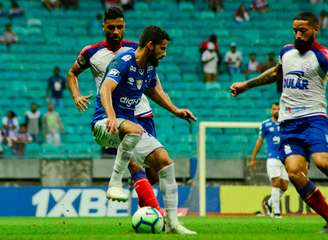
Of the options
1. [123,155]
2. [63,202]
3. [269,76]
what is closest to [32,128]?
[63,202]

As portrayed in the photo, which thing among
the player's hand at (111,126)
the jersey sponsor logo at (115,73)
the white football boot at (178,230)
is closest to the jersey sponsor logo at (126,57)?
the jersey sponsor logo at (115,73)

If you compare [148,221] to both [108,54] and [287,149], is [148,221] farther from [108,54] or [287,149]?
[108,54]

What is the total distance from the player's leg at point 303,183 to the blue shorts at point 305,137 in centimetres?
10

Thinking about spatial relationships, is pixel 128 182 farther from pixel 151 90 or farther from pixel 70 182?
pixel 151 90

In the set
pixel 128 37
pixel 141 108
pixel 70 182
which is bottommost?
pixel 70 182

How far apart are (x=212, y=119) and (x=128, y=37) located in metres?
4.09

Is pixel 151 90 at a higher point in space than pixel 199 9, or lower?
lower

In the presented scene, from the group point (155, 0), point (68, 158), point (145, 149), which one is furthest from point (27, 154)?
point (145, 149)

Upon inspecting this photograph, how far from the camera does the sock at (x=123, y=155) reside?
966 centimetres

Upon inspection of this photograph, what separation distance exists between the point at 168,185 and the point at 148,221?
16.4 inches

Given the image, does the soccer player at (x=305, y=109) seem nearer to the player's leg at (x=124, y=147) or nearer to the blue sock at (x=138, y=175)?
the blue sock at (x=138, y=175)

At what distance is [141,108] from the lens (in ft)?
38.1

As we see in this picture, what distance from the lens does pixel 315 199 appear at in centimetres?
1049

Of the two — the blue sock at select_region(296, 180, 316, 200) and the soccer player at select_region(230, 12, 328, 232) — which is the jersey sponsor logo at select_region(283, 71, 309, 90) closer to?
the soccer player at select_region(230, 12, 328, 232)
